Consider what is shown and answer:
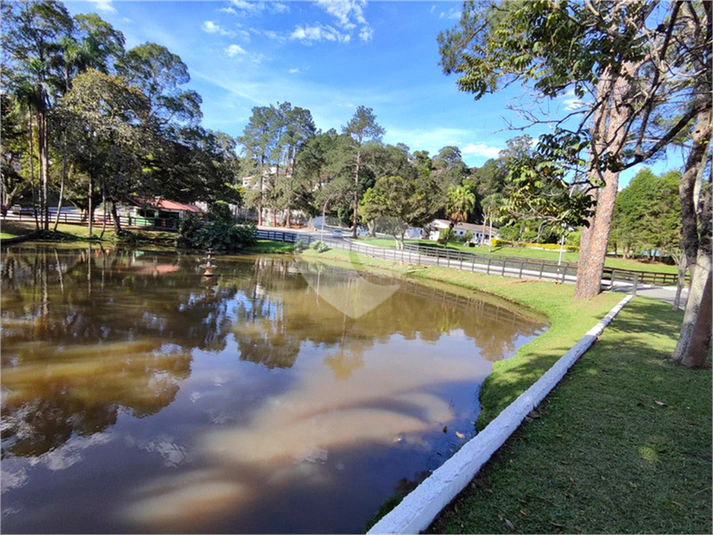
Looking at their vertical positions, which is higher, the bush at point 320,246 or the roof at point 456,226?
the roof at point 456,226

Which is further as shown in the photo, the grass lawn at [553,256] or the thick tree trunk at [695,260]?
the grass lawn at [553,256]

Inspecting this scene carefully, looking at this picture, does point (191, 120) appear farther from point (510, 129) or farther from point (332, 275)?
point (510, 129)

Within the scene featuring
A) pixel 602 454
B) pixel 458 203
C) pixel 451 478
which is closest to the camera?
pixel 451 478

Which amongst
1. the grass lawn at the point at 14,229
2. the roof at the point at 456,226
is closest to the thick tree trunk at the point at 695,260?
the grass lawn at the point at 14,229

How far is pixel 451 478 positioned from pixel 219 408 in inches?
146

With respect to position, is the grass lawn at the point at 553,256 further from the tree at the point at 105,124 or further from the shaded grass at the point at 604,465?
the shaded grass at the point at 604,465

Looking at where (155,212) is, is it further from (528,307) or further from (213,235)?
(528,307)

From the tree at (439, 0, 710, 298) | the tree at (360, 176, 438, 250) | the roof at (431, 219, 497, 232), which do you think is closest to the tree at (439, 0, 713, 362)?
the tree at (439, 0, 710, 298)

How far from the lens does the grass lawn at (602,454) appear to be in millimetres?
2562

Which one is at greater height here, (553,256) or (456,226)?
(456,226)

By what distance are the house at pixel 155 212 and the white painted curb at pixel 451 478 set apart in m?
31.2

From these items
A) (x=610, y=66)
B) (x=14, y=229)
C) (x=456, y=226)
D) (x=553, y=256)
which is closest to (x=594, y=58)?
(x=610, y=66)

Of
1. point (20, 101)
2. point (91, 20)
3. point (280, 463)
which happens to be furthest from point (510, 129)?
point (91, 20)

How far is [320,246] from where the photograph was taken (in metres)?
29.5
